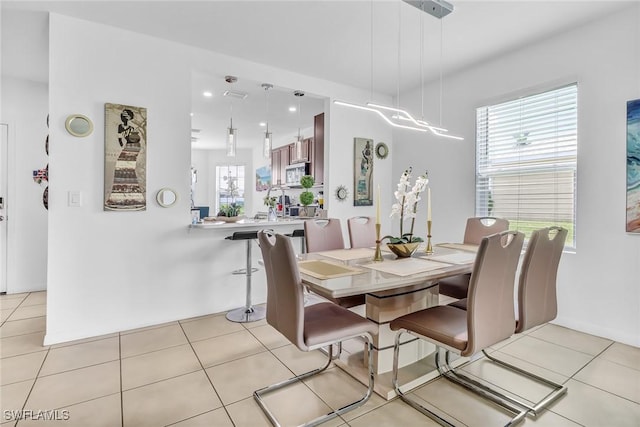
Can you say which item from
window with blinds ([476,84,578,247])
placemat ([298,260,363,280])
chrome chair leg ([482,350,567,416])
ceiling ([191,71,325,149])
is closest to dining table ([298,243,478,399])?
placemat ([298,260,363,280])

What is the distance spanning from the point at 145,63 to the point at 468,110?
334 cm

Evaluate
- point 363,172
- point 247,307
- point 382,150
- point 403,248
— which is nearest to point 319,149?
point 363,172

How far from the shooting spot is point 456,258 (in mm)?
2180

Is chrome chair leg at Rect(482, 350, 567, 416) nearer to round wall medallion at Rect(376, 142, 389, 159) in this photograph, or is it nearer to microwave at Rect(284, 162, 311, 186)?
round wall medallion at Rect(376, 142, 389, 159)

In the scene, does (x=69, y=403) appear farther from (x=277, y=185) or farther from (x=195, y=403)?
(x=277, y=185)

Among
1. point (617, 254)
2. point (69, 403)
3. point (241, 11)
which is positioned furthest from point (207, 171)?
point (617, 254)

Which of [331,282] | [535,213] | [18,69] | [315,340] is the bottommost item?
[315,340]

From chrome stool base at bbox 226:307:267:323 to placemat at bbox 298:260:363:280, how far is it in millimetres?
1338

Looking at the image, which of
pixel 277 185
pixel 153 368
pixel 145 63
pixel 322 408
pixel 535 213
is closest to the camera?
pixel 322 408

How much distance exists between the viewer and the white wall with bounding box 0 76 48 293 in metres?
3.81

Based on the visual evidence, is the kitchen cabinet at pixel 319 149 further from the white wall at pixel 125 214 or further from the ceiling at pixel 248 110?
Answer: the white wall at pixel 125 214

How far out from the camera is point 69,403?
182cm

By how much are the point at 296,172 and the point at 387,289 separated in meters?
4.69

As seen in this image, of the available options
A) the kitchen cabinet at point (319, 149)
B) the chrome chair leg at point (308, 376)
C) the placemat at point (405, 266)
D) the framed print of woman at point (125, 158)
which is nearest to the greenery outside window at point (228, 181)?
the kitchen cabinet at point (319, 149)
